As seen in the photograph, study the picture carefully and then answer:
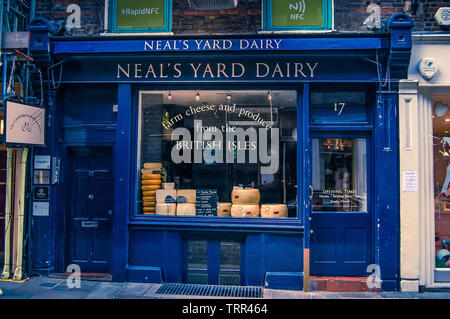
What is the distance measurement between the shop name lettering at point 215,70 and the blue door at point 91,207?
1.59 metres

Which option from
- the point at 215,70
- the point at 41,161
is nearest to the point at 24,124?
the point at 41,161

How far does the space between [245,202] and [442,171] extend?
140 inches

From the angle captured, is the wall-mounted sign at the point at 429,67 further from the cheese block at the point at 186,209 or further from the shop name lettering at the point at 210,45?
the cheese block at the point at 186,209

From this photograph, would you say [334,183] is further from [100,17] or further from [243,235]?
[100,17]

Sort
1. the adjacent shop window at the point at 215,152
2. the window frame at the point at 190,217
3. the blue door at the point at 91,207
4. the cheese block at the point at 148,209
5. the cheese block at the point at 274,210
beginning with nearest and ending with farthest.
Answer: the window frame at the point at 190,217, the cheese block at the point at 274,210, the adjacent shop window at the point at 215,152, the cheese block at the point at 148,209, the blue door at the point at 91,207

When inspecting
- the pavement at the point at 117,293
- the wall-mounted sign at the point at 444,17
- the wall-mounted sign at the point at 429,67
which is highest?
the wall-mounted sign at the point at 444,17

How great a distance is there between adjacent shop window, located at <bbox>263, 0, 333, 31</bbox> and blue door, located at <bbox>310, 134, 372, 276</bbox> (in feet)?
6.82

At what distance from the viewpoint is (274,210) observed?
6.73 m

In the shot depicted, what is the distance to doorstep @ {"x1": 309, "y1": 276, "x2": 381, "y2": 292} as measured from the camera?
6328 mm

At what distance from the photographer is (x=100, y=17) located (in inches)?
280

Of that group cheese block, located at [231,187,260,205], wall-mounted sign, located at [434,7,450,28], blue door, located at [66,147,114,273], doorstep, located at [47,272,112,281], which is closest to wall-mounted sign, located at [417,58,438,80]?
wall-mounted sign, located at [434,7,450,28]

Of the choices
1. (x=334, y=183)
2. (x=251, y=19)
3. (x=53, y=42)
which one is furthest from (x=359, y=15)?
(x=53, y=42)

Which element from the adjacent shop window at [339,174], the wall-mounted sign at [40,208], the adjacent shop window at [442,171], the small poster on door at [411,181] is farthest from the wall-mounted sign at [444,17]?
the wall-mounted sign at [40,208]

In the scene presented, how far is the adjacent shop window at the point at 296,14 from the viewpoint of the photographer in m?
6.83
